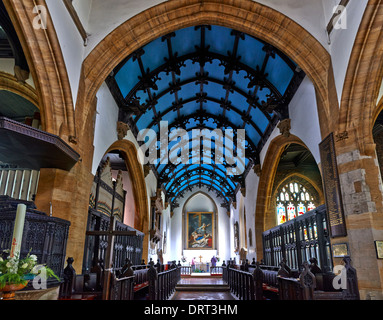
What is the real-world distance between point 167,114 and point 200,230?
14885 mm

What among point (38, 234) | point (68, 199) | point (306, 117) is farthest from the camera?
point (306, 117)

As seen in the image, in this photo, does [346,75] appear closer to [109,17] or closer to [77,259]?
[109,17]

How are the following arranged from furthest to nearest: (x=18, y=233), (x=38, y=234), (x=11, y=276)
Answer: (x=38, y=234), (x=18, y=233), (x=11, y=276)

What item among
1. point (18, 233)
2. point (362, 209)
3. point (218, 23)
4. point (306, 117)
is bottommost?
point (18, 233)

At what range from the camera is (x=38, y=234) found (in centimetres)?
358

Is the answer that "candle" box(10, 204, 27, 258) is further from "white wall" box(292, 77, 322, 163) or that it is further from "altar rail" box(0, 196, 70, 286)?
"white wall" box(292, 77, 322, 163)

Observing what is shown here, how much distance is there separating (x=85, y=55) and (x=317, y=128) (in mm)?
5211

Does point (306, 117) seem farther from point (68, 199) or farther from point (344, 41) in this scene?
point (68, 199)

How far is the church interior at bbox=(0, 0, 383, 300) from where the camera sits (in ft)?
14.6

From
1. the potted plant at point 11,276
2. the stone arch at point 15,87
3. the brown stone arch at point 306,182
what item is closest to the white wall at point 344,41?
the potted plant at point 11,276

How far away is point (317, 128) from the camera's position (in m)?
6.57

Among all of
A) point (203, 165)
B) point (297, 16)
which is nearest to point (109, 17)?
point (297, 16)

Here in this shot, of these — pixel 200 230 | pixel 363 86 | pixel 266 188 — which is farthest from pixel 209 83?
pixel 200 230

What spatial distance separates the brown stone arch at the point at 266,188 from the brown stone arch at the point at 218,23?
11.2 feet
